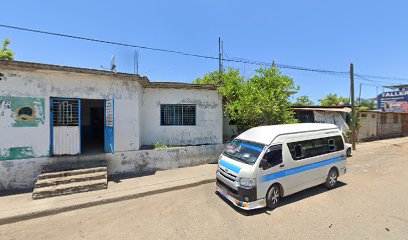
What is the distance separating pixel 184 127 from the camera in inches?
380

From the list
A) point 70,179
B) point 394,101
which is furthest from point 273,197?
point 394,101

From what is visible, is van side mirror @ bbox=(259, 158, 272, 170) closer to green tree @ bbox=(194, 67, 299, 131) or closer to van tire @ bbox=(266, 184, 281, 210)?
van tire @ bbox=(266, 184, 281, 210)

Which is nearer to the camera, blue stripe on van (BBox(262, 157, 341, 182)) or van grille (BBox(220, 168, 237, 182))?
blue stripe on van (BBox(262, 157, 341, 182))

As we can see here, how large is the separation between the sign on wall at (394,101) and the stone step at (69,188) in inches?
1574

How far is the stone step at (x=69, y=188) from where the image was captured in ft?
18.5

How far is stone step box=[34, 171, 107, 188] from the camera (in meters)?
5.92

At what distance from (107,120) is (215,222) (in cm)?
585

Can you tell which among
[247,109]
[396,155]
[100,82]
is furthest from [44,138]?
[396,155]

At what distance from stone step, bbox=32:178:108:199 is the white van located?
3.93m

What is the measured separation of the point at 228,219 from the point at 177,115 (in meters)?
5.97

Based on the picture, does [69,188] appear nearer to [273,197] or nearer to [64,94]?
[64,94]

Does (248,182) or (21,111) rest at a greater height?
(21,111)

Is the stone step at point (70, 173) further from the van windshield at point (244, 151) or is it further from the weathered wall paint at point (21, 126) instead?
the van windshield at point (244, 151)

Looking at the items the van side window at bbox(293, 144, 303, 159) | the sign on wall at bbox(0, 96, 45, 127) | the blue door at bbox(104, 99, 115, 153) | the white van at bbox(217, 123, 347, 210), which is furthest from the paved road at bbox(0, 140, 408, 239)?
the sign on wall at bbox(0, 96, 45, 127)
